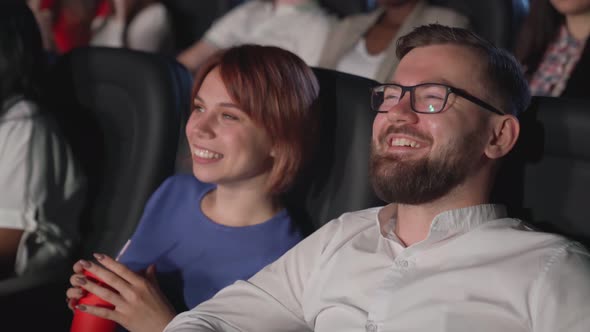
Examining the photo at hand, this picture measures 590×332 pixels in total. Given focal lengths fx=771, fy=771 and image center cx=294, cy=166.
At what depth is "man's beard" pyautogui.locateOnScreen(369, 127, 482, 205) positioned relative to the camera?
1095 millimetres

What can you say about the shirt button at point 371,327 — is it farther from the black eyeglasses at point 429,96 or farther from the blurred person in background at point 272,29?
the blurred person in background at point 272,29

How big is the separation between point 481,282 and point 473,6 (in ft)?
4.97

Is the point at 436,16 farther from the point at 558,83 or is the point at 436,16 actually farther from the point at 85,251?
the point at 85,251

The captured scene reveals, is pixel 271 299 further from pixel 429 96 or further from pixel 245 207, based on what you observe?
pixel 429 96

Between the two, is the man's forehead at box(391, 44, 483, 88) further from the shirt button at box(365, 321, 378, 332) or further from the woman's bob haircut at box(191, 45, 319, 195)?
the shirt button at box(365, 321, 378, 332)

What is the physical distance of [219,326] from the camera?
1179 mm

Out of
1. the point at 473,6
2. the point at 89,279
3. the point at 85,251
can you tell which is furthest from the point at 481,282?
the point at 473,6

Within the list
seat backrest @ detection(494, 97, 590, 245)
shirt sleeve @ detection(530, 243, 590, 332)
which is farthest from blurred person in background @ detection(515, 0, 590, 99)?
shirt sleeve @ detection(530, 243, 590, 332)

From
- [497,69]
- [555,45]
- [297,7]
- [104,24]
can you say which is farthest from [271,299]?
[104,24]

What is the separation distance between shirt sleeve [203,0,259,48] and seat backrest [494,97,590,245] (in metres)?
1.77

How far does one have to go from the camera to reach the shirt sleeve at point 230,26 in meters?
2.83

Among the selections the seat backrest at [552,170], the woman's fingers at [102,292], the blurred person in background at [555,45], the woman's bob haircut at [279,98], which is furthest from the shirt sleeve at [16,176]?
the blurred person in background at [555,45]

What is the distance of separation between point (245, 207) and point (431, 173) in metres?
0.43

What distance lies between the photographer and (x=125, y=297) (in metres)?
1.25
